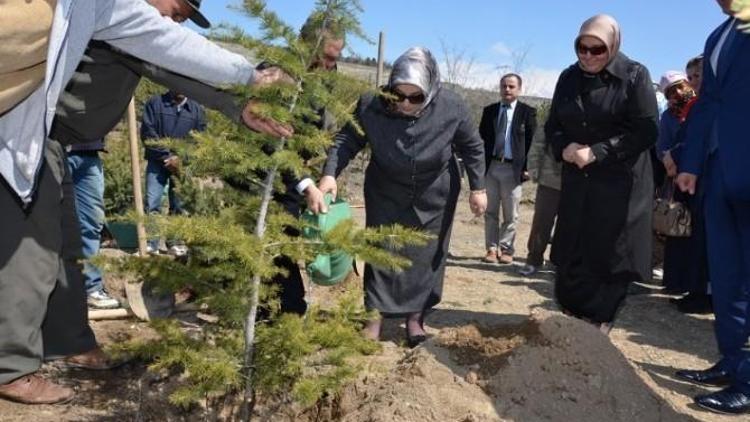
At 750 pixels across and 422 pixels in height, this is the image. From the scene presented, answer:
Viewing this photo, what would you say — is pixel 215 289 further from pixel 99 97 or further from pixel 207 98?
pixel 99 97

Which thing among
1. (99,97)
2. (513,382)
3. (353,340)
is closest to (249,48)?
(99,97)

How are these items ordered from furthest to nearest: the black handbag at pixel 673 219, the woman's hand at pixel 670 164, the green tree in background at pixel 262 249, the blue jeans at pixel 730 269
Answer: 1. the black handbag at pixel 673 219
2. the woman's hand at pixel 670 164
3. the blue jeans at pixel 730 269
4. the green tree in background at pixel 262 249

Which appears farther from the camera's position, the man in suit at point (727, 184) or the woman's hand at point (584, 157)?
the woman's hand at point (584, 157)

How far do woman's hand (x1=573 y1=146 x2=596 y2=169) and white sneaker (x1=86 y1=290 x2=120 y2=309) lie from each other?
9.56ft

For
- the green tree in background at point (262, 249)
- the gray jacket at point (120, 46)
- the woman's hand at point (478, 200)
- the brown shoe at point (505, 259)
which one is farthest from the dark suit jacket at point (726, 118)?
the brown shoe at point (505, 259)

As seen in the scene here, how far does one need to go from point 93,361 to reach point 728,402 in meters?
3.06

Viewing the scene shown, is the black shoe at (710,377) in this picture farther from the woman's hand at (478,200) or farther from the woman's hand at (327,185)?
the woman's hand at (327,185)

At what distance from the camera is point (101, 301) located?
4.33 meters

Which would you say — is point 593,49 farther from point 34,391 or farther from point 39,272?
point 34,391

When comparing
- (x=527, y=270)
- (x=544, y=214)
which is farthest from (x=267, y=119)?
(x=527, y=270)

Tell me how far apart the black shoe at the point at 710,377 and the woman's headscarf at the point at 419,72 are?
2.13m

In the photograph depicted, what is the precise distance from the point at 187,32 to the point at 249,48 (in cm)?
24

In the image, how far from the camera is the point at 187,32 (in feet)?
7.77

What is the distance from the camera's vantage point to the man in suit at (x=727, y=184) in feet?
10.7
